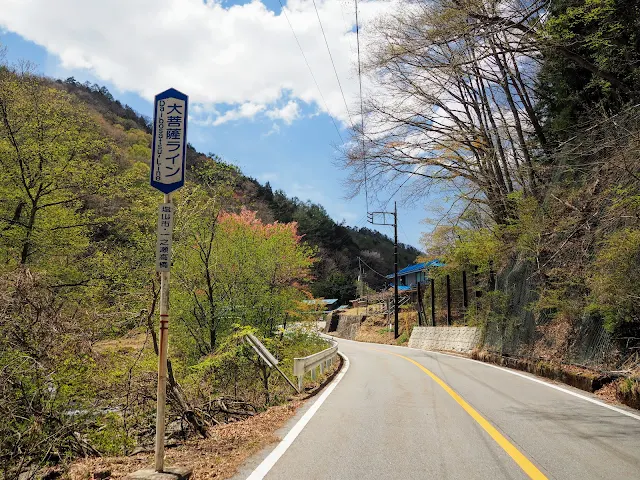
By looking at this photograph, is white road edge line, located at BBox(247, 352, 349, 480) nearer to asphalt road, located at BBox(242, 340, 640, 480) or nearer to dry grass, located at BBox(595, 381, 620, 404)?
asphalt road, located at BBox(242, 340, 640, 480)

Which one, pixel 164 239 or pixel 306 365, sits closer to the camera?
pixel 164 239

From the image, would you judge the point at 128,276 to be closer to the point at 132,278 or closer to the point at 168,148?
the point at 132,278

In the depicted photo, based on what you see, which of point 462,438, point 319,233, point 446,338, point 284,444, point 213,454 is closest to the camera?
point 213,454

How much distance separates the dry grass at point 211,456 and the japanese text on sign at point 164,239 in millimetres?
2114

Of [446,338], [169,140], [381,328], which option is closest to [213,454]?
[169,140]

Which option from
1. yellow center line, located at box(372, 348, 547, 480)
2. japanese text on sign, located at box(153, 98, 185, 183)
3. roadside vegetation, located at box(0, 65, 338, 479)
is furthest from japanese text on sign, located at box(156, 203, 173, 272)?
yellow center line, located at box(372, 348, 547, 480)

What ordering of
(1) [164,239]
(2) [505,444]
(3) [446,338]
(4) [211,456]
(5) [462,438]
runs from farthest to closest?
(3) [446,338], (5) [462,438], (2) [505,444], (4) [211,456], (1) [164,239]

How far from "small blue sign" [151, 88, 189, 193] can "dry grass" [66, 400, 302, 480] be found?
9.61ft

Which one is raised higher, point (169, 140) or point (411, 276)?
point (411, 276)

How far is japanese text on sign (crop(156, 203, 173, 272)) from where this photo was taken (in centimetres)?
460

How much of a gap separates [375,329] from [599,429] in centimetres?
4353

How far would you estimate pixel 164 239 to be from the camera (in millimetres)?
4633

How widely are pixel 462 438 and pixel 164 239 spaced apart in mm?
4434

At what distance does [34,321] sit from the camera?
6484 mm
